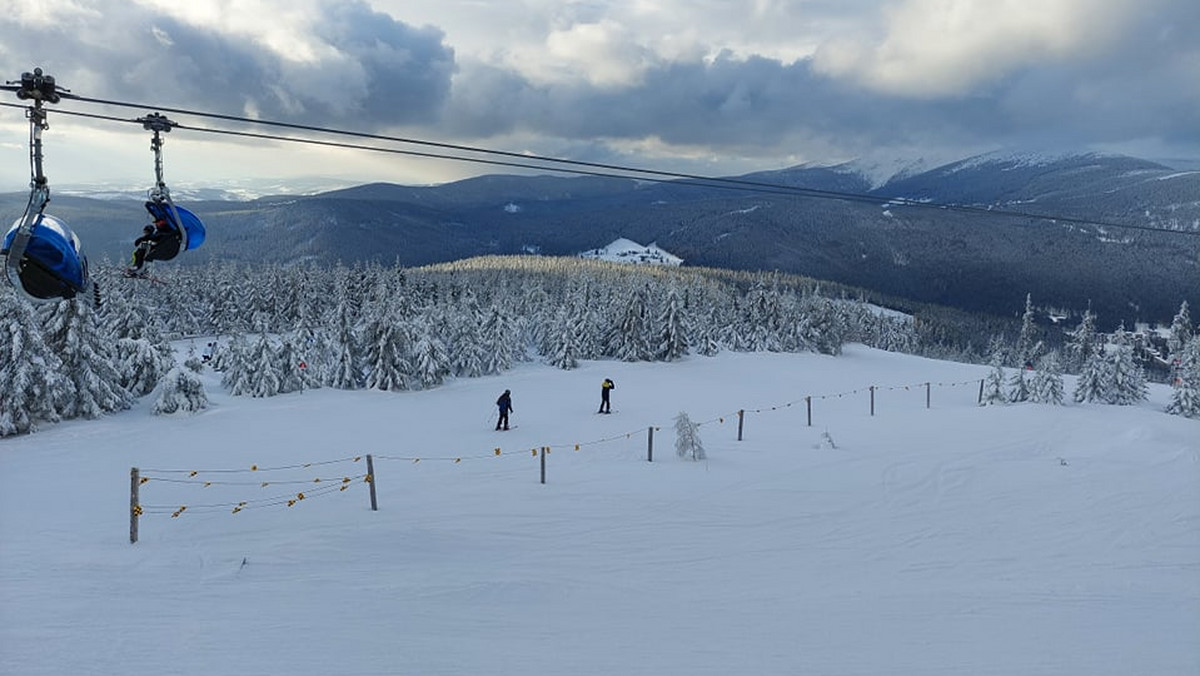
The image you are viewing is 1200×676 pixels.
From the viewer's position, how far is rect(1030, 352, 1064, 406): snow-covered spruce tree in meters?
35.7

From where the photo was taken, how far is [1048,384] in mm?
35844

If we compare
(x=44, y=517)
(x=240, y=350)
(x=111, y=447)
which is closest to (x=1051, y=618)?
(x=44, y=517)

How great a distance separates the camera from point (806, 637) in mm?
8359

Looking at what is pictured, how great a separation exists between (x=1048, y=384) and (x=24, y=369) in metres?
47.8

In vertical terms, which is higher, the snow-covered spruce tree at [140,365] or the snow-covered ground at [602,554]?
the snow-covered spruce tree at [140,365]

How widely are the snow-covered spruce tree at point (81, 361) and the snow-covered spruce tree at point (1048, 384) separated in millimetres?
46084

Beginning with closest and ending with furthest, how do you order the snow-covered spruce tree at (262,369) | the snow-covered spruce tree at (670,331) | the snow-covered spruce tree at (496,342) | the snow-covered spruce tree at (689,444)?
the snow-covered spruce tree at (689,444), the snow-covered spruce tree at (262,369), the snow-covered spruce tree at (496,342), the snow-covered spruce tree at (670,331)

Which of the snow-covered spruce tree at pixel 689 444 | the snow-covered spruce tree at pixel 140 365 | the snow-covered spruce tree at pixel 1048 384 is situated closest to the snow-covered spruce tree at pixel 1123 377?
the snow-covered spruce tree at pixel 1048 384

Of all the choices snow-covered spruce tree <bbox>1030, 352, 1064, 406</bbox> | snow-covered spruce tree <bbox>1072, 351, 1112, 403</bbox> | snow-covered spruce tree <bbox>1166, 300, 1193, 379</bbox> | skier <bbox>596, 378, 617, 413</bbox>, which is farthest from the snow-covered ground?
snow-covered spruce tree <bbox>1166, 300, 1193, 379</bbox>

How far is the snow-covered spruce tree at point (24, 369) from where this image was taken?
21.5 meters

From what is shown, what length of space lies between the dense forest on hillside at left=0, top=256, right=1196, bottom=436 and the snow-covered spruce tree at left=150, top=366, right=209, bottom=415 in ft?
0.16

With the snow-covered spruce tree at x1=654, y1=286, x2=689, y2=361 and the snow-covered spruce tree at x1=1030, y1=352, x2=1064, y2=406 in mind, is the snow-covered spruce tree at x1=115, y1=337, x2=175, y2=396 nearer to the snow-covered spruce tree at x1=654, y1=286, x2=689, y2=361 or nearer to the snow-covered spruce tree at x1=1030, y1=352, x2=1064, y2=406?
the snow-covered spruce tree at x1=654, y1=286, x2=689, y2=361

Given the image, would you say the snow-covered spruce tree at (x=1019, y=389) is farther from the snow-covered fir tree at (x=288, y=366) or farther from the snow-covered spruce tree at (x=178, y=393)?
the snow-covered spruce tree at (x=178, y=393)

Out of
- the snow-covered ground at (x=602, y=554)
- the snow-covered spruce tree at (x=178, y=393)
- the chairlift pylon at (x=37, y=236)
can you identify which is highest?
the chairlift pylon at (x=37, y=236)
